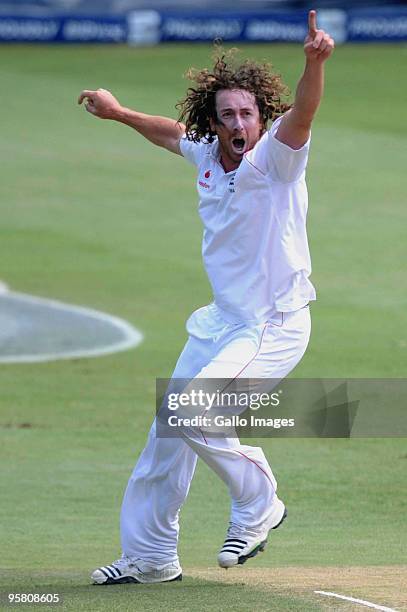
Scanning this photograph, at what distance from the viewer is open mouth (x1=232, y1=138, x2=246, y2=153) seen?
24.4 feet

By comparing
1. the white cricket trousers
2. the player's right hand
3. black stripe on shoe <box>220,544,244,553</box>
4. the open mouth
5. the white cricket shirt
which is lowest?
black stripe on shoe <box>220,544,244,553</box>

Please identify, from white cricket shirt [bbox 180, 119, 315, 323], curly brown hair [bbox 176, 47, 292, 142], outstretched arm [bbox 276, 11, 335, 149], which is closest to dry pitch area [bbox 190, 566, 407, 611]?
white cricket shirt [bbox 180, 119, 315, 323]

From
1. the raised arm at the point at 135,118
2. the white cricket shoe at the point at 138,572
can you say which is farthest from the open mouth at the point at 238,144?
the white cricket shoe at the point at 138,572

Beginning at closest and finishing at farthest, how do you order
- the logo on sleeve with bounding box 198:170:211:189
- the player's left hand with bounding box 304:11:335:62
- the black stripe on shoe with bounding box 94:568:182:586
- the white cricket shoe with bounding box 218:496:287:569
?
the player's left hand with bounding box 304:11:335:62, the white cricket shoe with bounding box 218:496:287:569, the logo on sleeve with bounding box 198:170:211:189, the black stripe on shoe with bounding box 94:568:182:586

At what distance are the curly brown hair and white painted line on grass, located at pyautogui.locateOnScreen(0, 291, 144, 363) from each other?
8.23 meters

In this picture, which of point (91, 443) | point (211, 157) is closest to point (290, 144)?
point (211, 157)

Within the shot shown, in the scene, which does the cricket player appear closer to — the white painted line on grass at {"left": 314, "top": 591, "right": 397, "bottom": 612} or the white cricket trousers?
the white cricket trousers

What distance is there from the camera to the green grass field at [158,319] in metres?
8.47

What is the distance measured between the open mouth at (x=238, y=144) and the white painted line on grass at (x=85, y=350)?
8.63 metres

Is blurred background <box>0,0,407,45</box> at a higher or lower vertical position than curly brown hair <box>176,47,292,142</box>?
higher

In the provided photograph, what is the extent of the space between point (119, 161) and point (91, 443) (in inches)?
730

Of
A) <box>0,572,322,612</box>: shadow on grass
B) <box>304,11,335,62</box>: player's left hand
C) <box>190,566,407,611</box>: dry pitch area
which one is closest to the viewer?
<box>304,11,335,62</box>: player's left hand

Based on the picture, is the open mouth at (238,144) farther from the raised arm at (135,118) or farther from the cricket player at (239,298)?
the raised arm at (135,118)

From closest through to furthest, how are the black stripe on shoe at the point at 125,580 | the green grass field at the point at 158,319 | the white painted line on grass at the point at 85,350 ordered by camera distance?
1. the black stripe on shoe at the point at 125,580
2. the green grass field at the point at 158,319
3. the white painted line on grass at the point at 85,350
